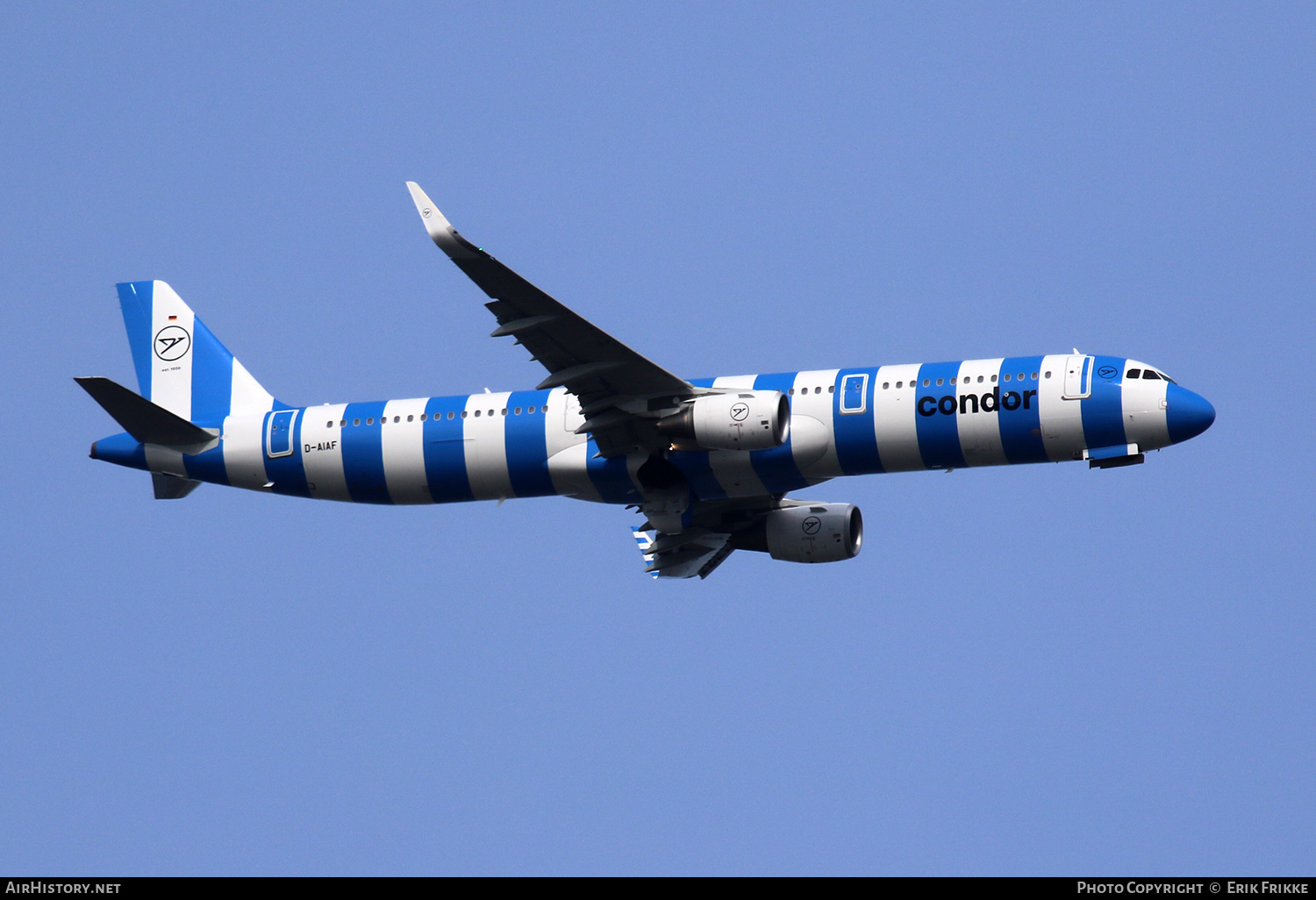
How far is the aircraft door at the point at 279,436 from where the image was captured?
1959 inches

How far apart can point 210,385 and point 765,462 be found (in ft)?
64.3

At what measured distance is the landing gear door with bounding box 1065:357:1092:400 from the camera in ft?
145

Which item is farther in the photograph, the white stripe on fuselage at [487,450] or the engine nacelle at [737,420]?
the white stripe on fuselage at [487,450]

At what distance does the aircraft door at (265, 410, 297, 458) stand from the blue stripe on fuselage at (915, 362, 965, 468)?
19614 millimetres

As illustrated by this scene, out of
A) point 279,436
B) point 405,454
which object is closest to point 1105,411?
point 405,454

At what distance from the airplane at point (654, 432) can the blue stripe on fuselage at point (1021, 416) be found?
2.2 inches

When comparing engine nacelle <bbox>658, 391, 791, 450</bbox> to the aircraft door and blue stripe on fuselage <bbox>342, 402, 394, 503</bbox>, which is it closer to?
blue stripe on fuselage <bbox>342, 402, 394, 503</bbox>

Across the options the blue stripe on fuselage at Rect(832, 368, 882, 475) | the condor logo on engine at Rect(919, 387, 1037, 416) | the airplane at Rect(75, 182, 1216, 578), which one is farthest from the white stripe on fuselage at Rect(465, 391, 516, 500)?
the condor logo on engine at Rect(919, 387, 1037, 416)

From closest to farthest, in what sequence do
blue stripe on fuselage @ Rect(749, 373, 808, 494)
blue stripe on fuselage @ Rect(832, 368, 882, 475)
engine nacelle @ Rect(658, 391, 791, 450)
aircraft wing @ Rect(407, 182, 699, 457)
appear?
aircraft wing @ Rect(407, 182, 699, 457) → engine nacelle @ Rect(658, 391, 791, 450) → blue stripe on fuselage @ Rect(832, 368, 882, 475) → blue stripe on fuselage @ Rect(749, 373, 808, 494)

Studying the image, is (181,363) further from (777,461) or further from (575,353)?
(777,461)

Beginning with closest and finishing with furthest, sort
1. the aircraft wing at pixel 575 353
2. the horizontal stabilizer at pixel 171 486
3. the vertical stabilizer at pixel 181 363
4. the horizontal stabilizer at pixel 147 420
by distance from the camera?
1. the aircraft wing at pixel 575 353
2. the horizontal stabilizer at pixel 147 420
3. the horizontal stabilizer at pixel 171 486
4. the vertical stabilizer at pixel 181 363

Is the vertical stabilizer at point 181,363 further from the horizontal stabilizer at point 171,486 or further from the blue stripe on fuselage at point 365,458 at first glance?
the blue stripe on fuselage at point 365,458

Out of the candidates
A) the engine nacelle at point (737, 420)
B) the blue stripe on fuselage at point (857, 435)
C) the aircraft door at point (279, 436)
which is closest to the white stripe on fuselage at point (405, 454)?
the aircraft door at point (279, 436)

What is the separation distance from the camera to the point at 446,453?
4831 cm
